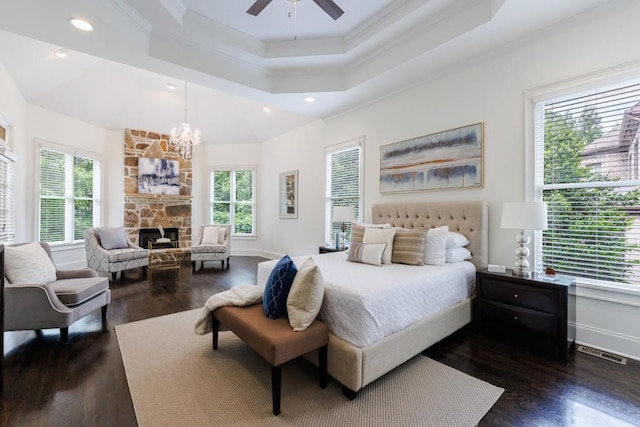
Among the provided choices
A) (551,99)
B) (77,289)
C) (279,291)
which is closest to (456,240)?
(551,99)

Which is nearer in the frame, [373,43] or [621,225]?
[621,225]

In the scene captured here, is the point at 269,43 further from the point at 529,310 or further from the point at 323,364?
the point at 529,310

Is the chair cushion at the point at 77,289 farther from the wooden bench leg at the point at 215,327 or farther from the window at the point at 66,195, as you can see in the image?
the window at the point at 66,195

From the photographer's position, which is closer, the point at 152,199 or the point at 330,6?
the point at 330,6

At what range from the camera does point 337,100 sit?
465 centimetres

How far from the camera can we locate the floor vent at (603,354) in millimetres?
2388

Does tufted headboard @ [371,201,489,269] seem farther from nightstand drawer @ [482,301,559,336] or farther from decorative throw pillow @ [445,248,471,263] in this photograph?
nightstand drawer @ [482,301,559,336]

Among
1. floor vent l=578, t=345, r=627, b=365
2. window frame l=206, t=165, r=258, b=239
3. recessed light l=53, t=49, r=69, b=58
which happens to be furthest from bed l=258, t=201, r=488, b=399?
→ window frame l=206, t=165, r=258, b=239

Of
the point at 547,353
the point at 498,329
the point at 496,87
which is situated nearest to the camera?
the point at 547,353

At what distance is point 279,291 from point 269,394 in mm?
687

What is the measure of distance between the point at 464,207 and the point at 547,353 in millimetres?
1593

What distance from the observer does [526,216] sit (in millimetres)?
2600

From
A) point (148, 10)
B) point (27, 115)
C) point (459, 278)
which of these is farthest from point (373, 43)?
point (27, 115)

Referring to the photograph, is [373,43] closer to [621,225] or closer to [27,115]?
[621,225]
